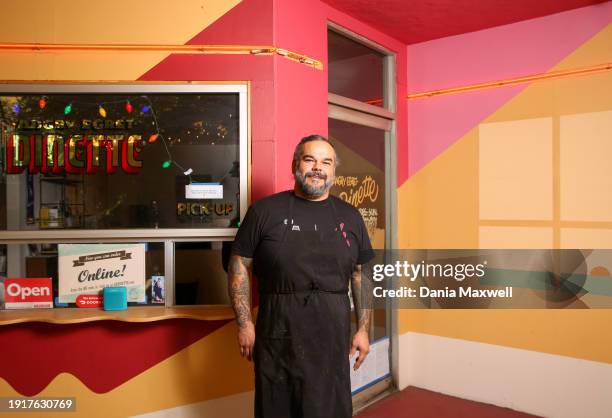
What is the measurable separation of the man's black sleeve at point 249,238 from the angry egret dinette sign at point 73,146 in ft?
2.96

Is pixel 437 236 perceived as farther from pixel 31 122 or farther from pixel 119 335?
pixel 31 122

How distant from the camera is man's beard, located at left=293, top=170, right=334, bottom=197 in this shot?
2205 mm

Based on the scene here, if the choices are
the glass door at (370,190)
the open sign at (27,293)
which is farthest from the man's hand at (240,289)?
the glass door at (370,190)

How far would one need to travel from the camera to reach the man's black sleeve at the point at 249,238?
2197 millimetres

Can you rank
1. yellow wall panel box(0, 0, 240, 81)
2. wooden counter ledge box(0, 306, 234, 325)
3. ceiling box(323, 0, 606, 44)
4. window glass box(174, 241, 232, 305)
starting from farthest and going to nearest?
ceiling box(323, 0, 606, 44) → window glass box(174, 241, 232, 305) → yellow wall panel box(0, 0, 240, 81) → wooden counter ledge box(0, 306, 234, 325)

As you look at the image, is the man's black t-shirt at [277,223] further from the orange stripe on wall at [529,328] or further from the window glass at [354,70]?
the orange stripe on wall at [529,328]

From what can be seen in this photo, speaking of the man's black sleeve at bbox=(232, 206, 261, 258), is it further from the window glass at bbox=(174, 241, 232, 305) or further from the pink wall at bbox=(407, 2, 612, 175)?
the pink wall at bbox=(407, 2, 612, 175)

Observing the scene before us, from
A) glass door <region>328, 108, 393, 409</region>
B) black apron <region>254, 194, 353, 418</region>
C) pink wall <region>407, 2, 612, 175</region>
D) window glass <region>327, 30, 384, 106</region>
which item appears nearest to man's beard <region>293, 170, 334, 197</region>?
black apron <region>254, 194, 353, 418</region>

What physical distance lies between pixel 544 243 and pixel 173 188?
2457mm

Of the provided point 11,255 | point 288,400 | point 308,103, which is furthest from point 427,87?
point 11,255

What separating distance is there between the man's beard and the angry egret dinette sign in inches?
41.0

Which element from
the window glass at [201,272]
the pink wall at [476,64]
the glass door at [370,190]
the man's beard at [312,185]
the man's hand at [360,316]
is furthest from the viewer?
the glass door at [370,190]

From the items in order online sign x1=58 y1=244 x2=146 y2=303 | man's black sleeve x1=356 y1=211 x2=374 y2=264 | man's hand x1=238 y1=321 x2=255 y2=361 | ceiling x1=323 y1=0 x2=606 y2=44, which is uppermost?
ceiling x1=323 y1=0 x2=606 y2=44

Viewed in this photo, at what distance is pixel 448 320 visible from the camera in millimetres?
3730
